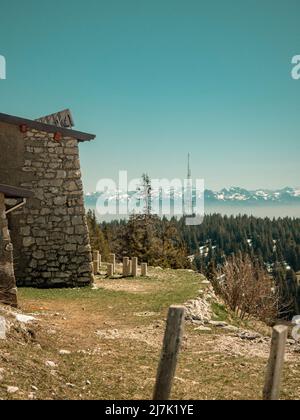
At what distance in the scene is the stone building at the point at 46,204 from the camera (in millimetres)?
15789

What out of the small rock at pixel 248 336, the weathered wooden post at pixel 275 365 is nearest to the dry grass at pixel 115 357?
the small rock at pixel 248 336

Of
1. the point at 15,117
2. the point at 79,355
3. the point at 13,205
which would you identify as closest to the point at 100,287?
the point at 13,205

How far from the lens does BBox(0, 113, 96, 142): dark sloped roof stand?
15.5 metres

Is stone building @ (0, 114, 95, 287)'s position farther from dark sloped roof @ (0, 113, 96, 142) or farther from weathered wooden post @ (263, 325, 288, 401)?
weathered wooden post @ (263, 325, 288, 401)

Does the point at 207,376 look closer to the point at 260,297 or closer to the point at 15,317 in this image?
the point at 15,317

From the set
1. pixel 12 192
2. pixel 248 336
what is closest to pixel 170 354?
pixel 248 336

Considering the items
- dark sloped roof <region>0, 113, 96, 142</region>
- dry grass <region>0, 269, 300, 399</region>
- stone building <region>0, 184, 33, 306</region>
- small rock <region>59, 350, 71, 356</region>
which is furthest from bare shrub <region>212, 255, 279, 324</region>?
small rock <region>59, 350, 71, 356</region>

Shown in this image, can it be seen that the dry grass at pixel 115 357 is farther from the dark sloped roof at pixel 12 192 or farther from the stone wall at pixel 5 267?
the dark sloped roof at pixel 12 192

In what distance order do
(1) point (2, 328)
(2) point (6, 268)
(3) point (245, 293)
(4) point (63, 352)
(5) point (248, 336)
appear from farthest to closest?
(3) point (245, 293) < (2) point (6, 268) < (5) point (248, 336) < (4) point (63, 352) < (1) point (2, 328)

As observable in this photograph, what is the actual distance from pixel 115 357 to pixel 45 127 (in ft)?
33.9

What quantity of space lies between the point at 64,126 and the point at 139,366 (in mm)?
11812

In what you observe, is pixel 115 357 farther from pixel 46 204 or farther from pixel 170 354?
pixel 46 204

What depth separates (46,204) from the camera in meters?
16.1

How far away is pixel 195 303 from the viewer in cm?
1394
